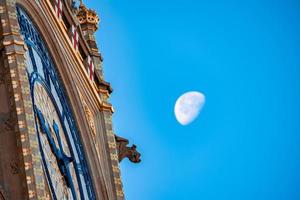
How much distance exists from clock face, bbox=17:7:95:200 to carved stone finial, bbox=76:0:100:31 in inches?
141

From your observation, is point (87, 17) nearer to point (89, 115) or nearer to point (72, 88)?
point (89, 115)

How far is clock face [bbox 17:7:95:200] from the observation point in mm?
20078

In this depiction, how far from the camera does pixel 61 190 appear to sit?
20.3 meters

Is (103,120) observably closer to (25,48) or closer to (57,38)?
(57,38)

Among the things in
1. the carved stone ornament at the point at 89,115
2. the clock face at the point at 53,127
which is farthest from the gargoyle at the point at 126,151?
the clock face at the point at 53,127

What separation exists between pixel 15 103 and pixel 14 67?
57 cm

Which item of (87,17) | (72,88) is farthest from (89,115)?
(87,17)

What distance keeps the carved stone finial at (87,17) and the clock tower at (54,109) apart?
0.05 feet

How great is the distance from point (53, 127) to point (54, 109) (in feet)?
1.67

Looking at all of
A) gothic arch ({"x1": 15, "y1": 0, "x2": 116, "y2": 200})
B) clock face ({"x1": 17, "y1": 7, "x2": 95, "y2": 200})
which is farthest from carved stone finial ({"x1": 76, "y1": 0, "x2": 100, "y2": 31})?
clock face ({"x1": 17, "y1": 7, "x2": 95, "y2": 200})

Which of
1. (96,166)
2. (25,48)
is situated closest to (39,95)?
(25,48)

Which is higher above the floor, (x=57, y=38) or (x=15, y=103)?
(x=57, y=38)

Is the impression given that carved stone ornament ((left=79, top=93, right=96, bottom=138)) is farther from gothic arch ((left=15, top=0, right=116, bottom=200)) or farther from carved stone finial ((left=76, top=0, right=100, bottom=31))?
carved stone finial ((left=76, top=0, right=100, bottom=31))

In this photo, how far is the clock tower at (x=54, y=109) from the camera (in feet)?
61.5
